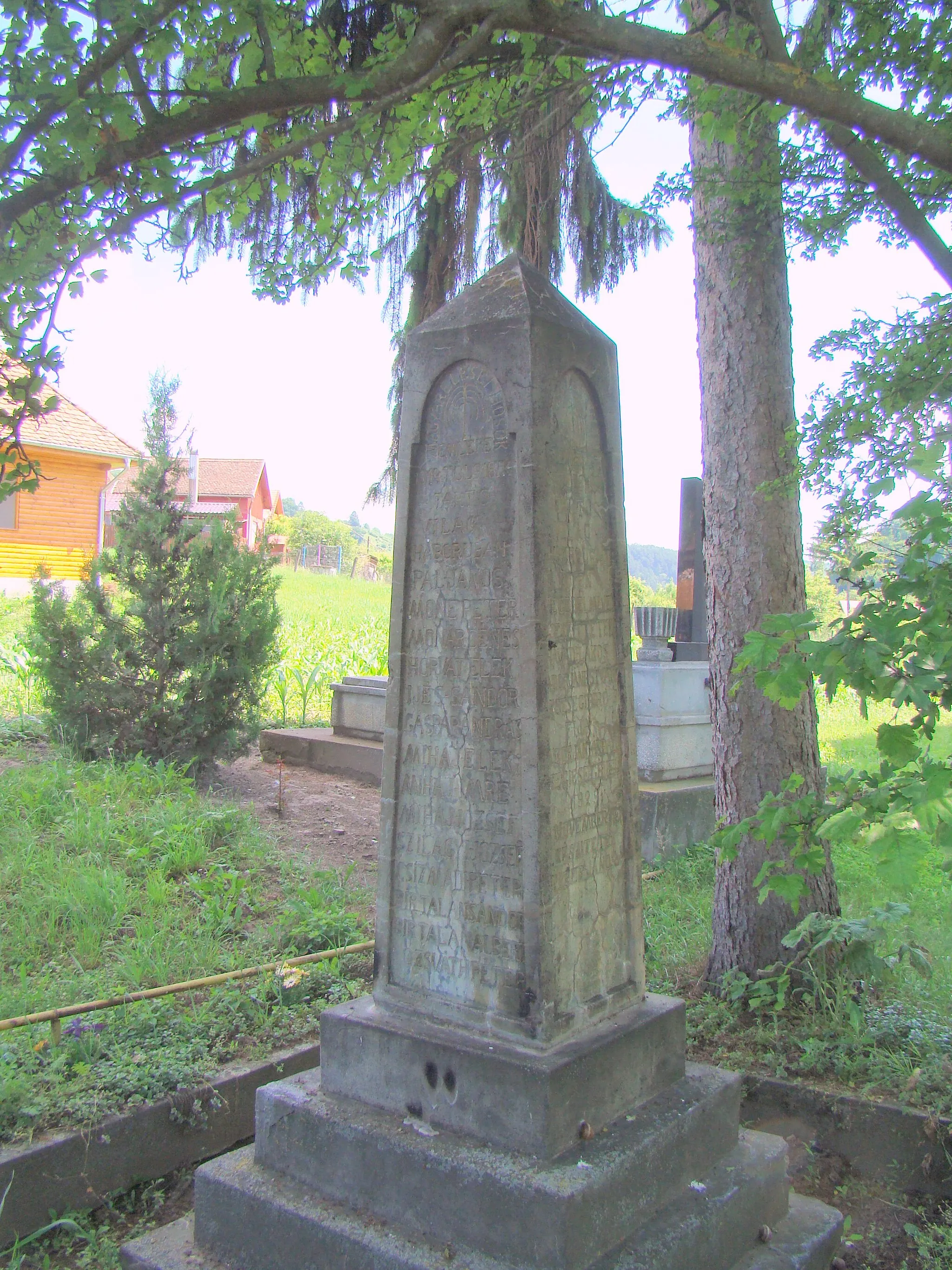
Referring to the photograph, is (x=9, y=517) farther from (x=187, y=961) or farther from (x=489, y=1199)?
(x=489, y=1199)

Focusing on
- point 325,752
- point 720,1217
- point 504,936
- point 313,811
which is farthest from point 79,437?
point 720,1217

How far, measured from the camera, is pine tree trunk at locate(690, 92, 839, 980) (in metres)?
4.39

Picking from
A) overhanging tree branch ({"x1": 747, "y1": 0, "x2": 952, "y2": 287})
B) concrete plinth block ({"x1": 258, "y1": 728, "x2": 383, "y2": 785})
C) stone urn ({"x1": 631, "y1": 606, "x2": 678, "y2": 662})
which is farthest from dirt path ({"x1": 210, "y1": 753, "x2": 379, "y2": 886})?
overhanging tree branch ({"x1": 747, "y1": 0, "x2": 952, "y2": 287})

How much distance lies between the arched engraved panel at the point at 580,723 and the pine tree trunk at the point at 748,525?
149 centimetres

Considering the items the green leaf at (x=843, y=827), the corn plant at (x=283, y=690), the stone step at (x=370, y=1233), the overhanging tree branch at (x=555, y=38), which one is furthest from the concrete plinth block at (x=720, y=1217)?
the corn plant at (x=283, y=690)

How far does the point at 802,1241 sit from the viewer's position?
9.34 ft

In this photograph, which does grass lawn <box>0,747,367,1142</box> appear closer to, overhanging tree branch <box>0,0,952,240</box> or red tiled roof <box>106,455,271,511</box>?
overhanging tree branch <box>0,0,952,240</box>

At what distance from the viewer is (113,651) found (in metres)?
7.44

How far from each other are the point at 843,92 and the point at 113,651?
6.26 meters

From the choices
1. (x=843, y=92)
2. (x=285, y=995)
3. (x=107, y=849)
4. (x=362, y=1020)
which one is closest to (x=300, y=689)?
(x=107, y=849)

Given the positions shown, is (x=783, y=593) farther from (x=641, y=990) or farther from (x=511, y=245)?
(x=511, y=245)

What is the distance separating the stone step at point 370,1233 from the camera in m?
2.48

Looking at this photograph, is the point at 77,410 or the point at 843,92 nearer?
the point at 843,92

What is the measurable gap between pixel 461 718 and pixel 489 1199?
4.05 ft
